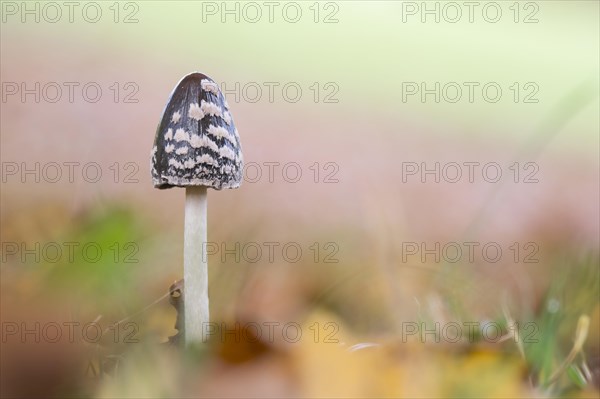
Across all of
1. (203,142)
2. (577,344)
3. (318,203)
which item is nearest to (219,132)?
(203,142)

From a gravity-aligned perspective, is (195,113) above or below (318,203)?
above

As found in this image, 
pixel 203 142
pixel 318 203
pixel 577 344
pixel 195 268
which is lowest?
pixel 577 344

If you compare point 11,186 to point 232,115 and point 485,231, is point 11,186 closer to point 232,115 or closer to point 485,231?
point 232,115

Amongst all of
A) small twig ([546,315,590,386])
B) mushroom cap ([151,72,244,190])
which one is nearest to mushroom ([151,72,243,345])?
mushroom cap ([151,72,244,190])

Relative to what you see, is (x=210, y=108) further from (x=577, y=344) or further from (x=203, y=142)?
(x=577, y=344)

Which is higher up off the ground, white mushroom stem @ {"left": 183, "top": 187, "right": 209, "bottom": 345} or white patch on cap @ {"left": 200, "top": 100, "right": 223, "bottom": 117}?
white patch on cap @ {"left": 200, "top": 100, "right": 223, "bottom": 117}

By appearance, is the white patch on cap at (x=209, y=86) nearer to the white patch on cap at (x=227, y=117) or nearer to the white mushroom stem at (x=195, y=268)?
the white patch on cap at (x=227, y=117)

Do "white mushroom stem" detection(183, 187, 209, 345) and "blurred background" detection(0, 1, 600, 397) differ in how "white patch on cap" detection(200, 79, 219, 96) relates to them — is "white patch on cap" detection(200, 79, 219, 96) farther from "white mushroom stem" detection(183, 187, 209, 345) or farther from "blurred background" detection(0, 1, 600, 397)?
"white mushroom stem" detection(183, 187, 209, 345)
